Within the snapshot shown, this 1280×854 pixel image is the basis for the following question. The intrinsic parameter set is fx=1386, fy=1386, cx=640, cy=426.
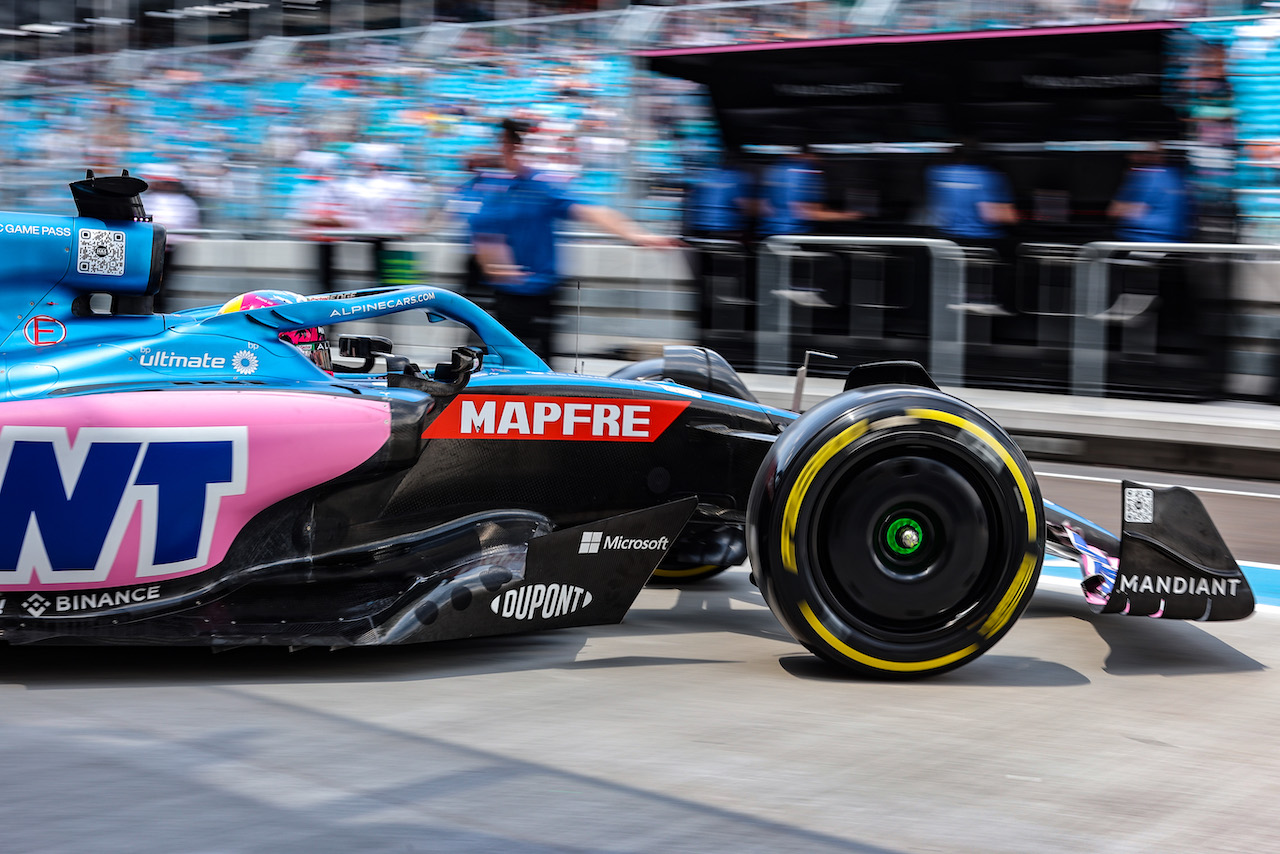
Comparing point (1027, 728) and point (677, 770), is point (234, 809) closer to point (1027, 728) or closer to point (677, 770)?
point (677, 770)

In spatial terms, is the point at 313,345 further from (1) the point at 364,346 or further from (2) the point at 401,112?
(2) the point at 401,112

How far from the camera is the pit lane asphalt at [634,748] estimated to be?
289 centimetres

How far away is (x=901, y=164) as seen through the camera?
11.3 m

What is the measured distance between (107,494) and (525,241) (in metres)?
4.30

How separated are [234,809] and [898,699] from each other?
1.83 m

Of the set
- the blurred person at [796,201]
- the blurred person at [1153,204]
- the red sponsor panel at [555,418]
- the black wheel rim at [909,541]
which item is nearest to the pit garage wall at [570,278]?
the blurred person at [796,201]

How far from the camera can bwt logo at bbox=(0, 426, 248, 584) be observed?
3.80m

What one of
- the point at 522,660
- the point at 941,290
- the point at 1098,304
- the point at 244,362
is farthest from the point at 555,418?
the point at 941,290

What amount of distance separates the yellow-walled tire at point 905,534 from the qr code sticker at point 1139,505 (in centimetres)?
37

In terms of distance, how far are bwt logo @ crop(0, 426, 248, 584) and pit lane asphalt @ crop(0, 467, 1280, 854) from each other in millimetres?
362

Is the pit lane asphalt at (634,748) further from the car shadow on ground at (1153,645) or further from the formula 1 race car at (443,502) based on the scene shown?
the formula 1 race car at (443,502)

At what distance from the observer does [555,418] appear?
4.38 meters

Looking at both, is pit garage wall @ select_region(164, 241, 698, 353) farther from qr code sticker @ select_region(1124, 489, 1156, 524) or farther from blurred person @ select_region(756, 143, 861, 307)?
qr code sticker @ select_region(1124, 489, 1156, 524)

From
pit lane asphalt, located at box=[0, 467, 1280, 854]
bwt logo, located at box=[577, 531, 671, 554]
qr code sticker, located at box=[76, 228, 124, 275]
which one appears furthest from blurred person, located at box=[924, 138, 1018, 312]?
qr code sticker, located at box=[76, 228, 124, 275]
